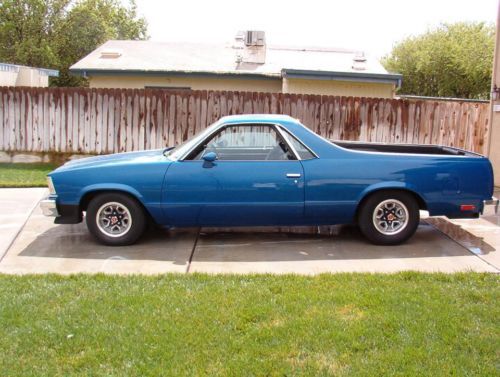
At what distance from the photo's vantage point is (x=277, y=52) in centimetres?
2164

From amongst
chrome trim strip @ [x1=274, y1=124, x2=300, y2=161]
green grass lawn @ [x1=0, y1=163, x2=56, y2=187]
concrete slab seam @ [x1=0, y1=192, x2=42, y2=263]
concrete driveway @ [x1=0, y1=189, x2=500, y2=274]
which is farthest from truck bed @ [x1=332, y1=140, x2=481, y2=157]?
green grass lawn @ [x1=0, y1=163, x2=56, y2=187]

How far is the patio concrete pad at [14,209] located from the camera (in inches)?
295

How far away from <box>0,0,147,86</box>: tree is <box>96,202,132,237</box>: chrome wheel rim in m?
28.7

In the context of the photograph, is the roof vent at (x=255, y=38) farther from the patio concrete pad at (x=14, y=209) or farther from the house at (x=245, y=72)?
the patio concrete pad at (x=14, y=209)

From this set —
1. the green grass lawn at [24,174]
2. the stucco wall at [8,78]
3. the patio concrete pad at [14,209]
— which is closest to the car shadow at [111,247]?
the patio concrete pad at [14,209]

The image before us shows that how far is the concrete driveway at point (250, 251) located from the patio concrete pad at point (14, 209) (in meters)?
0.10

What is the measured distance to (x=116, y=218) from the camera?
709 cm

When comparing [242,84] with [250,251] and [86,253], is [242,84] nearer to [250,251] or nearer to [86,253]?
[250,251]

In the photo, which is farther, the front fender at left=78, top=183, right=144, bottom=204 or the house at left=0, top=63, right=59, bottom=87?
the house at left=0, top=63, right=59, bottom=87

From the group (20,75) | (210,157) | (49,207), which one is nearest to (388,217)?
(210,157)

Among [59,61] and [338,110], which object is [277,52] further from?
[59,61]

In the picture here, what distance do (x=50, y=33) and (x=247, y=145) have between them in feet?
101

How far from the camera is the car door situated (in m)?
6.95

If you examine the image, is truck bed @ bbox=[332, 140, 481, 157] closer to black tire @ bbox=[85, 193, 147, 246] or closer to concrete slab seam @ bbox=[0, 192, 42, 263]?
black tire @ bbox=[85, 193, 147, 246]
